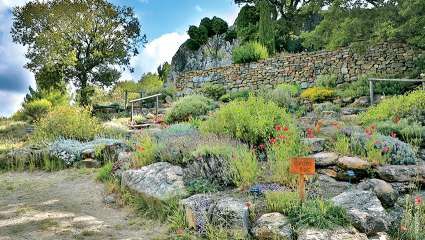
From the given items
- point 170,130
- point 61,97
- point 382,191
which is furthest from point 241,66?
point 382,191

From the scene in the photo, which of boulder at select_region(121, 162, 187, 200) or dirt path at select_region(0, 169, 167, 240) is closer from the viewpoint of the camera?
dirt path at select_region(0, 169, 167, 240)

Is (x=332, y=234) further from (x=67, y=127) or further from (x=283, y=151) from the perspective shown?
(x=67, y=127)

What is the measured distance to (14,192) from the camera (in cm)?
773

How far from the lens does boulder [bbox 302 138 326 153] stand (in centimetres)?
688

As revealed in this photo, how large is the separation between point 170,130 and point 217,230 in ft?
13.9

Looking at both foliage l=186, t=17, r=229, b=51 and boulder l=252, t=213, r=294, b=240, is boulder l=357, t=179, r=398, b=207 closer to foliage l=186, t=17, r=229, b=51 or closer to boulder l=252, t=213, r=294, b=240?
boulder l=252, t=213, r=294, b=240

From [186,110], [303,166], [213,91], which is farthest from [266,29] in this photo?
[303,166]

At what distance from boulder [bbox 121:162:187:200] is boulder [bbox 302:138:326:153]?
1963mm

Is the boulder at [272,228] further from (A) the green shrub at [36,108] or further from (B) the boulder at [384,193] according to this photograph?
(A) the green shrub at [36,108]

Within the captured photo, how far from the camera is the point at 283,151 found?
6156 millimetres

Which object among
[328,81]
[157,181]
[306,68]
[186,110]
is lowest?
[157,181]

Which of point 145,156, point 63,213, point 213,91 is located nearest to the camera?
point 63,213

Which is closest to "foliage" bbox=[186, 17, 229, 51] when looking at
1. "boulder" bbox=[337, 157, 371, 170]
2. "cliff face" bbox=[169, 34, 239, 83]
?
"cliff face" bbox=[169, 34, 239, 83]

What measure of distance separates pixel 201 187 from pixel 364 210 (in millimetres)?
2070
